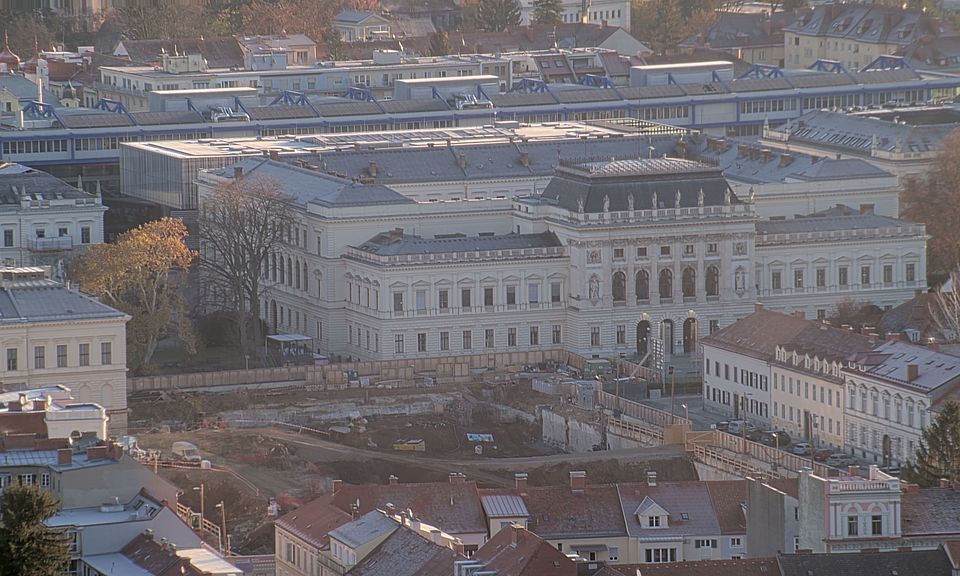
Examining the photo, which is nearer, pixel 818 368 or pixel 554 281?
pixel 818 368

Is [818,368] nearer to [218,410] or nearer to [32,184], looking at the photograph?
[218,410]

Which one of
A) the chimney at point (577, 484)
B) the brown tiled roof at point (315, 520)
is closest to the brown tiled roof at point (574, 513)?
the chimney at point (577, 484)

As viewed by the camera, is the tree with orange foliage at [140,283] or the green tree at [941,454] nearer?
the green tree at [941,454]

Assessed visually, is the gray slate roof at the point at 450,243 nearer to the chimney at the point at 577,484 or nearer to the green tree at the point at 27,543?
the chimney at the point at 577,484

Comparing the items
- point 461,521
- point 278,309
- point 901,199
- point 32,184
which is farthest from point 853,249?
point 461,521

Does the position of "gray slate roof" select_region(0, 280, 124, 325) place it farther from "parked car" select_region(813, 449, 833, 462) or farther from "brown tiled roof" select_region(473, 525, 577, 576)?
"brown tiled roof" select_region(473, 525, 577, 576)

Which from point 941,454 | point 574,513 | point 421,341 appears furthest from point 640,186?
point 574,513

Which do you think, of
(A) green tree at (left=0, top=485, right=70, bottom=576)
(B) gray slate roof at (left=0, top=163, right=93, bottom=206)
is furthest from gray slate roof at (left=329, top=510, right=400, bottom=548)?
(B) gray slate roof at (left=0, top=163, right=93, bottom=206)
